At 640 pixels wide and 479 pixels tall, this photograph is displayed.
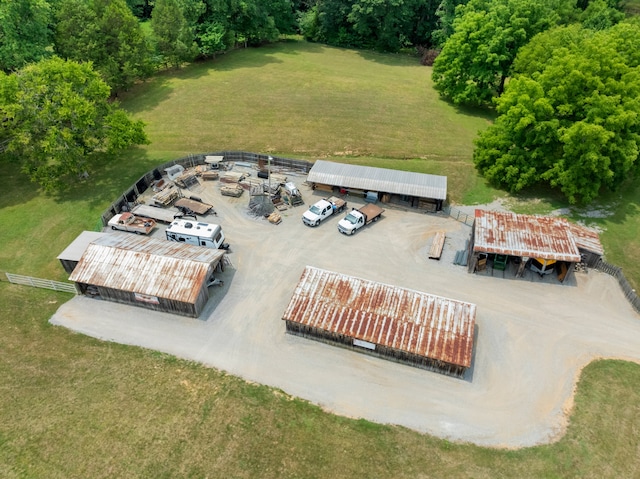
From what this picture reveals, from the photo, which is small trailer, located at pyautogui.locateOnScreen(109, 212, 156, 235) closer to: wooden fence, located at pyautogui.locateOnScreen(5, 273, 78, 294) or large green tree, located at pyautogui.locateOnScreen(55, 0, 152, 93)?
wooden fence, located at pyautogui.locateOnScreen(5, 273, 78, 294)

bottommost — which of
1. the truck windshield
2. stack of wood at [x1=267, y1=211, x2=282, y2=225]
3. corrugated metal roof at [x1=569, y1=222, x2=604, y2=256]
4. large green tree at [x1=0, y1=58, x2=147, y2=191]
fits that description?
stack of wood at [x1=267, y1=211, x2=282, y2=225]

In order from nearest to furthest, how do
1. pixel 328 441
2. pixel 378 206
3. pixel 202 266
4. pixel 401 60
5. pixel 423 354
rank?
pixel 328 441, pixel 423 354, pixel 202 266, pixel 378 206, pixel 401 60

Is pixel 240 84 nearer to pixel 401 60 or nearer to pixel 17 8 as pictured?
pixel 17 8

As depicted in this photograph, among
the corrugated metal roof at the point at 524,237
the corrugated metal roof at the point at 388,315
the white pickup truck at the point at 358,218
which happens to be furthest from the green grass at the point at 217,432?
the white pickup truck at the point at 358,218

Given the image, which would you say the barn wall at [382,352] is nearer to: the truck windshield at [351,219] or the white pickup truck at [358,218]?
the white pickup truck at [358,218]

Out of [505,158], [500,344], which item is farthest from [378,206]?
[500,344]

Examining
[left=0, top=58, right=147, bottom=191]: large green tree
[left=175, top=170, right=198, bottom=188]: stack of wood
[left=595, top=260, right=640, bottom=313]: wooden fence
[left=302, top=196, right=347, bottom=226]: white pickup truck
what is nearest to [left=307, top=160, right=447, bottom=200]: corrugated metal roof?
[left=302, top=196, right=347, bottom=226]: white pickup truck

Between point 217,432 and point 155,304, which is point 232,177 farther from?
point 217,432
